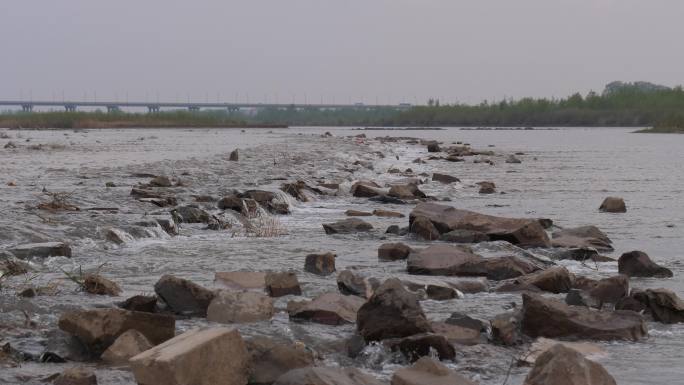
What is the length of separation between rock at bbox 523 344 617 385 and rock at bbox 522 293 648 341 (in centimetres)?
158

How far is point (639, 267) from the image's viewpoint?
9.12m

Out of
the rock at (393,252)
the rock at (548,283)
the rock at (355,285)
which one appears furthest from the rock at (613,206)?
the rock at (355,285)

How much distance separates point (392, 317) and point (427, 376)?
110cm

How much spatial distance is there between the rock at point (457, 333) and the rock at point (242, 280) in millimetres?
2243

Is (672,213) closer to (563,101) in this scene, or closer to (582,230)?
(582,230)

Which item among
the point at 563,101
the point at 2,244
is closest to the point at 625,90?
the point at 563,101

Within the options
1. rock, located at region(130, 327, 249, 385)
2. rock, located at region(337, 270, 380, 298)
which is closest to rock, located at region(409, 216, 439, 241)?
rock, located at region(337, 270, 380, 298)

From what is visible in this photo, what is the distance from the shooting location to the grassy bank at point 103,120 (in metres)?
98.2

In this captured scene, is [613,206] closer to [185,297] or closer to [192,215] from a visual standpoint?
[192,215]

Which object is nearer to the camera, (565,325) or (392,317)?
(392,317)

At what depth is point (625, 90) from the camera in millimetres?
144000

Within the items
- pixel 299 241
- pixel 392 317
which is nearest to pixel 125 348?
pixel 392 317

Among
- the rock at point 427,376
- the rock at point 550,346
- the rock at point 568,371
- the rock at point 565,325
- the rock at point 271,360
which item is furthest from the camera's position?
the rock at point 565,325

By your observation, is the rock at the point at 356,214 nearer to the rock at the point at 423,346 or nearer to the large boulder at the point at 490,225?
the large boulder at the point at 490,225
